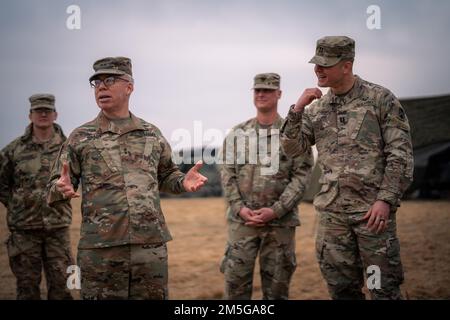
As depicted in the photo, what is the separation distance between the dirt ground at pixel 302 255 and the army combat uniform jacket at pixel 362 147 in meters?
2.26

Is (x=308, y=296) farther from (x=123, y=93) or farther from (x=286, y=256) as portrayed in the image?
(x=123, y=93)

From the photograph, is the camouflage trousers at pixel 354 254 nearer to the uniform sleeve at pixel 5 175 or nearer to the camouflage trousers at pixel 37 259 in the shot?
the camouflage trousers at pixel 37 259

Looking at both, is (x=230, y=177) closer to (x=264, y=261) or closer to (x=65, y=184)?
(x=264, y=261)

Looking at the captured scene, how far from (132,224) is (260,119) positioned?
2165mm

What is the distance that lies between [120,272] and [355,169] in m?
1.80

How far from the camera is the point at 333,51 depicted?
13.7ft

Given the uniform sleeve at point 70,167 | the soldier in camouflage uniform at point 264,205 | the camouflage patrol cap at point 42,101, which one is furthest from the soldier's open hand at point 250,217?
the camouflage patrol cap at point 42,101

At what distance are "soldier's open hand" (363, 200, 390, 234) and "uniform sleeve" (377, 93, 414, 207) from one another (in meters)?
0.05

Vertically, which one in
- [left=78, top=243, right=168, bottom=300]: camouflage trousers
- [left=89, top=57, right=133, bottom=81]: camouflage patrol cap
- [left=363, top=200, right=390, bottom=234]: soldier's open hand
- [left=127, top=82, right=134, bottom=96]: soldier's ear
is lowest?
[left=78, top=243, right=168, bottom=300]: camouflage trousers

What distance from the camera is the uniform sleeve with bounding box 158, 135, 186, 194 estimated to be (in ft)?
13.5

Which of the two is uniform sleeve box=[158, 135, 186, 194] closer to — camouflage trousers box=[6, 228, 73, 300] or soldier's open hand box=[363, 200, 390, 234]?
soldier's open hand box=[363, 200, 390, 234]

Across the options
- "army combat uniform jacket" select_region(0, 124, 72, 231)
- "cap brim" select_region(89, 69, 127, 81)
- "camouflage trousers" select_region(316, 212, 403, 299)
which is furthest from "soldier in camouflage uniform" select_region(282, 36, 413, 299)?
"army combat uniform jacket" select_region(0, 124, 72, 231)

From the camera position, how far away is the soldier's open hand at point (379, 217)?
3.98 m

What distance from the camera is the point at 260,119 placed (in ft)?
18.2
